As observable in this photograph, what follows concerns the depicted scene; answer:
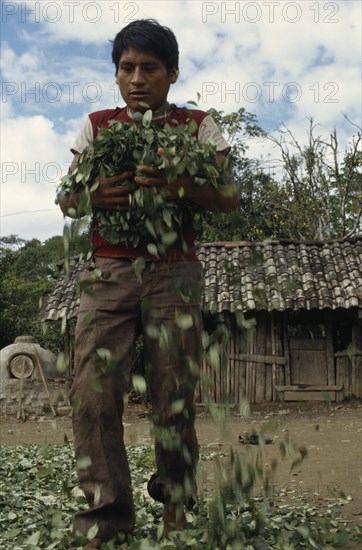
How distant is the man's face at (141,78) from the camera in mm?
2977

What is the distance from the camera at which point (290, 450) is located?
114 inches

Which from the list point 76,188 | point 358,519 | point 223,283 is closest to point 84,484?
point 76,188

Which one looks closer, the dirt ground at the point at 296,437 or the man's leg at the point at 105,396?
the man's leg at the point at 105,396

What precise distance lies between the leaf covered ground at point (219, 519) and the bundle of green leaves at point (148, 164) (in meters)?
0.92

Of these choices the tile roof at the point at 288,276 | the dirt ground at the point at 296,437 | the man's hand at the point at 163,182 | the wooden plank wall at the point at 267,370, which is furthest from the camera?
the wooden plank wall at the point at 267,370

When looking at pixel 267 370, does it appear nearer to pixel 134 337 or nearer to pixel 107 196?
pixel 134 337

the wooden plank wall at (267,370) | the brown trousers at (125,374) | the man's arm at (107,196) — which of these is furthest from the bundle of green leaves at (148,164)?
the wooden plank wall at (267,370)

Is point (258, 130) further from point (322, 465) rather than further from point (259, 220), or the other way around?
point (322, 465)

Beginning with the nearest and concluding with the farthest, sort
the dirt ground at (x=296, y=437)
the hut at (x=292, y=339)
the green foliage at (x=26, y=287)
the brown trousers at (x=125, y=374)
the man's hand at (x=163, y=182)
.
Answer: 1. the man's hand at (x=163, y=182)
2. the brown trousers at (x=125, y=374)
3. the dirt ground at (x=296, y=437)
4. the hut at (x=292, y=339)
5. the green foliage at (x=26, y=287)

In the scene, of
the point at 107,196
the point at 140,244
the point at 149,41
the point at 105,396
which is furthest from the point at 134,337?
the point at 149,41

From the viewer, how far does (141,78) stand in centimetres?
298

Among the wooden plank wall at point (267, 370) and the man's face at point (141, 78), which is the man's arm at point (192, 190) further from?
the wooden plank wall at point (267, 370)

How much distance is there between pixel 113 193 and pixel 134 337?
586 millimetres

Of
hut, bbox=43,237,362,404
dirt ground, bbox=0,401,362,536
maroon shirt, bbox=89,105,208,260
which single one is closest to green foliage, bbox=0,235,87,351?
maroon shirt, bbox=89,105,208,260
